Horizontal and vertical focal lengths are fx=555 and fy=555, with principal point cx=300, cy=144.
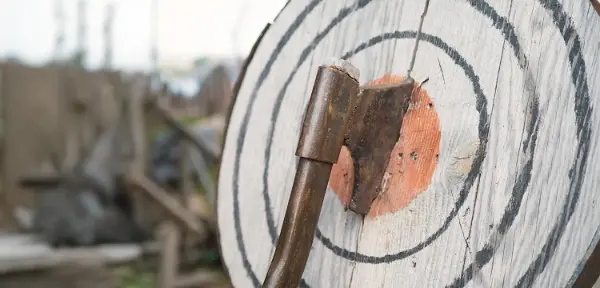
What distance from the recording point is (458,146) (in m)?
0.64

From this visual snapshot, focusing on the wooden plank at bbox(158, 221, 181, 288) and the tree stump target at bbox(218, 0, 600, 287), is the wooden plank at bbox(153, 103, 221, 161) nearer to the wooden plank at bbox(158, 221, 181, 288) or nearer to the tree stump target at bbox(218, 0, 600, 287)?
the wooden plank at bbox(158, 221, 181, 288)

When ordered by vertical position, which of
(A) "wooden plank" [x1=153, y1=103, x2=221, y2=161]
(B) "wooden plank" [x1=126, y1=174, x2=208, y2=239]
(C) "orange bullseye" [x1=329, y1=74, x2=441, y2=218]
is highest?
(C) "orange bullseye" [x1=329, y1=74, x2=441, y2=218]

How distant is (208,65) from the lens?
827 cm

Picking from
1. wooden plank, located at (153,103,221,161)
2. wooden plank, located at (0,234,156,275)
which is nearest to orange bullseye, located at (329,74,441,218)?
wooden plank, located at (0,234,156,275)

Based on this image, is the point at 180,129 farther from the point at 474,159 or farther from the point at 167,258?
the point at 474,159

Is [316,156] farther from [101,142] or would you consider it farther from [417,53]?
[101,142]

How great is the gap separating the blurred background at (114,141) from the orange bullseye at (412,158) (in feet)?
1.03

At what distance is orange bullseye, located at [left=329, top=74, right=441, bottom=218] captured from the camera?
664 millimetres

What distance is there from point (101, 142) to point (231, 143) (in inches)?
142

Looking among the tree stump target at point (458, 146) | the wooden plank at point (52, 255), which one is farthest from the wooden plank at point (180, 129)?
the tree stump target at point (458, 146)

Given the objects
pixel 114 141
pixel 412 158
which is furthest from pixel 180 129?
pixel 412 158

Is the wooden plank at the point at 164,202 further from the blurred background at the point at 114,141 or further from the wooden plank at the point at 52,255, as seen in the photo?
the wooden plank at the point at 52,255

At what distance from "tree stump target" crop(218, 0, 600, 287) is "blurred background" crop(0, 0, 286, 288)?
Result: 0.15 meters

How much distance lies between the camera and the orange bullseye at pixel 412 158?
66 centimetres
